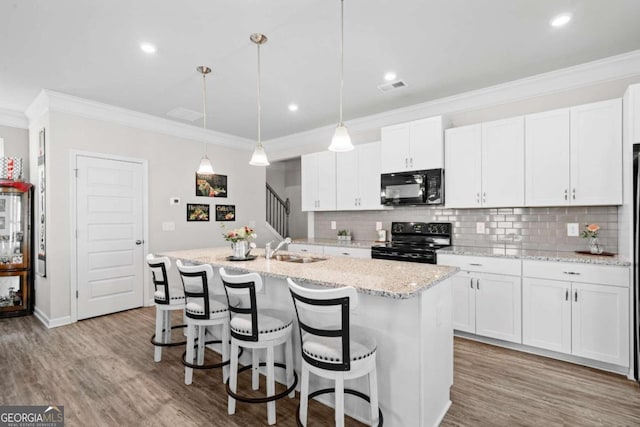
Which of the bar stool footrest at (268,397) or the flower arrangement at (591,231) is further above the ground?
the flower arrangement at (591,231)

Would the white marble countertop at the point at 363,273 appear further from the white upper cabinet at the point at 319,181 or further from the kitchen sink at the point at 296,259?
the white upper cabinet at the point at 319,181

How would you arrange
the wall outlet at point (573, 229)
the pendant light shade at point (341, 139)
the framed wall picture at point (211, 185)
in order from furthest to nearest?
the framed wall picture at point (211, 185), the wall outlet at point (573, 229), the pendant light shade at point (341, 139)

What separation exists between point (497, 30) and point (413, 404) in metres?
2.83

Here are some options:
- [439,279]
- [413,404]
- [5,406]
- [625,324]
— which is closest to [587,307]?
[625,324]

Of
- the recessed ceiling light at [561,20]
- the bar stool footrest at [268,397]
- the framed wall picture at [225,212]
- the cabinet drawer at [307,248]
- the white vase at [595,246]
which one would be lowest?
the bar stool footrest at [268,397]

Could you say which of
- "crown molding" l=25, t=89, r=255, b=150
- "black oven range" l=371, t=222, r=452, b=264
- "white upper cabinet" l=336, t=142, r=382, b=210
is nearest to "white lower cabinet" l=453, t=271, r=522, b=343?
"black oven range" l=371, t=222, r=452, b=264

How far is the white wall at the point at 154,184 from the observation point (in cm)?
392

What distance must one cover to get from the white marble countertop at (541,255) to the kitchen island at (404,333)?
1.34 meters

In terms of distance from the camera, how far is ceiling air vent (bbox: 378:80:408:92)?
3.57 metres

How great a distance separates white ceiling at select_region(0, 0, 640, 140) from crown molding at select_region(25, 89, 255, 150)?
17cm

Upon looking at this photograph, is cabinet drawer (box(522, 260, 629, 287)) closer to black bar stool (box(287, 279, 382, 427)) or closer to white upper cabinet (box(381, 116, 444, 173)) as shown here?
white upper cabinet (box(381, 116, 444, 173))

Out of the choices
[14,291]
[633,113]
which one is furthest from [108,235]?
[633,113]

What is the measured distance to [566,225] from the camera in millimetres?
3342

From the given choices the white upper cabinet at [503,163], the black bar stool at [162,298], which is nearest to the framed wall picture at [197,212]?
the black bar stool at [162,298]
